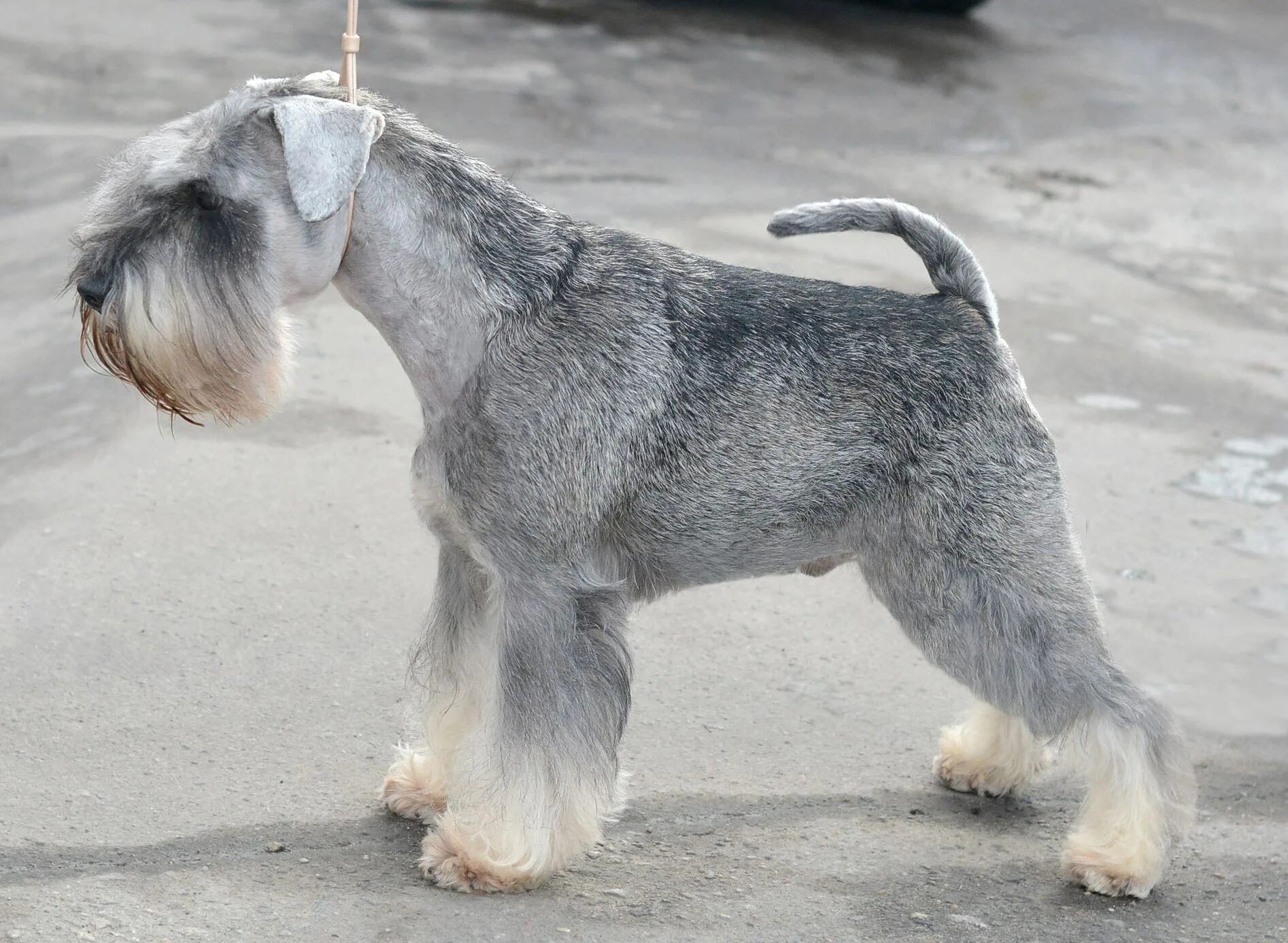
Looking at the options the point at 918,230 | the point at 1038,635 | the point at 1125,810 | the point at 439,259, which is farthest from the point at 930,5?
the point at 439,259

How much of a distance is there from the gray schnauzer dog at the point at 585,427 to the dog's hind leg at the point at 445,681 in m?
0.01

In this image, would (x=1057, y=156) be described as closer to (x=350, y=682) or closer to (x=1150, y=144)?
(x=1150, y=144)

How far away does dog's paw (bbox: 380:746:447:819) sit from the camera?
14.3ft

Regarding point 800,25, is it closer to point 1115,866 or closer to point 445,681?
point 445,681

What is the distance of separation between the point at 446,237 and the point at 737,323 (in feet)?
2.78

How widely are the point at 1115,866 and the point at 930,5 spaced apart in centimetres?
1310

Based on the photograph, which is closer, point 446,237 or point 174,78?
point 446,237

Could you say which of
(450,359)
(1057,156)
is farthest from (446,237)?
(1057,156)

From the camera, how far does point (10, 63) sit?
10820mm

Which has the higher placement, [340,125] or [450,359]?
[340,125]

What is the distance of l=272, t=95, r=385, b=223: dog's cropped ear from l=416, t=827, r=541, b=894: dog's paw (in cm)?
174

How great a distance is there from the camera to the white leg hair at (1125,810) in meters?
4.15

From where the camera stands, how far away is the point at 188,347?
11.9ft

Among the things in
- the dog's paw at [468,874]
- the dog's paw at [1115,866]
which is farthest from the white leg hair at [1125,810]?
the dog's paw at [468,874]
